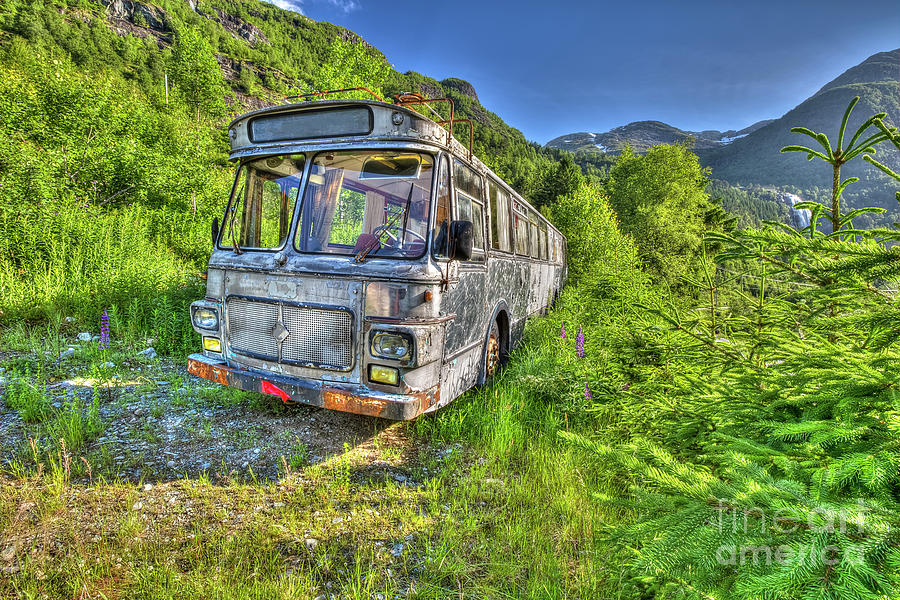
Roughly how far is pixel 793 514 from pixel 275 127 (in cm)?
458

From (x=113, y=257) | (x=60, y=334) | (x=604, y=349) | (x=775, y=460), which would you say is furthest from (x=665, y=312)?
(x=113, y=257)

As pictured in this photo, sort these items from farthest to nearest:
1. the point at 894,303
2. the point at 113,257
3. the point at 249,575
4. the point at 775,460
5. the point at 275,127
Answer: the point at 113,257 → the point at 275,127 → the point at 249,575 → the point at 894,303 → the point at 775,460

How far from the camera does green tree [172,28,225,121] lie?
2544 centimetres

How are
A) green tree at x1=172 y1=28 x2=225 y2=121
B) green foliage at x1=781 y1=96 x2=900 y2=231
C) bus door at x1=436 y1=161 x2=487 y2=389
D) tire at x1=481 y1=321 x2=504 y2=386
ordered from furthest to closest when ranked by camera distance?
green tree at x1=172 y1=28 x2=225 y2=121 → tire at x1=481 y1=321 x2=504 y2=386 → bus door at x1=436 y1=161 x2=487 y2=389 → green foliage at x1=781 y1=96 x2=900 y2=231

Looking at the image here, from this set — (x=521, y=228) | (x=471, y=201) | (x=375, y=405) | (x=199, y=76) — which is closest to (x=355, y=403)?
(x=375, y=405)

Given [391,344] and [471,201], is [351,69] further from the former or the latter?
[391,344]

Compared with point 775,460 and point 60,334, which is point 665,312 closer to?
point 775,460

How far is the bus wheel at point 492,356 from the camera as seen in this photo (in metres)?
5.26

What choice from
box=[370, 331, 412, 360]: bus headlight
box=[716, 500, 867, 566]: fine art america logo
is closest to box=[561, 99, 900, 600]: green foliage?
box=[716, 500, 867, 566]: fine art america logo

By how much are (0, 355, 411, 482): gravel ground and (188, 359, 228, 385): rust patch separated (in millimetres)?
613

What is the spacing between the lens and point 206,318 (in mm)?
4137

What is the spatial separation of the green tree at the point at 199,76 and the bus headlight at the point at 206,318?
25.7 metres

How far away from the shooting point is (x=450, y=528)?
2799mm

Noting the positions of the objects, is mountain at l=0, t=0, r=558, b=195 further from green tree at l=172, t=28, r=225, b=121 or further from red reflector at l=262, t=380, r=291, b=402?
red reflector at l=262, t=380, r=291, b=402
